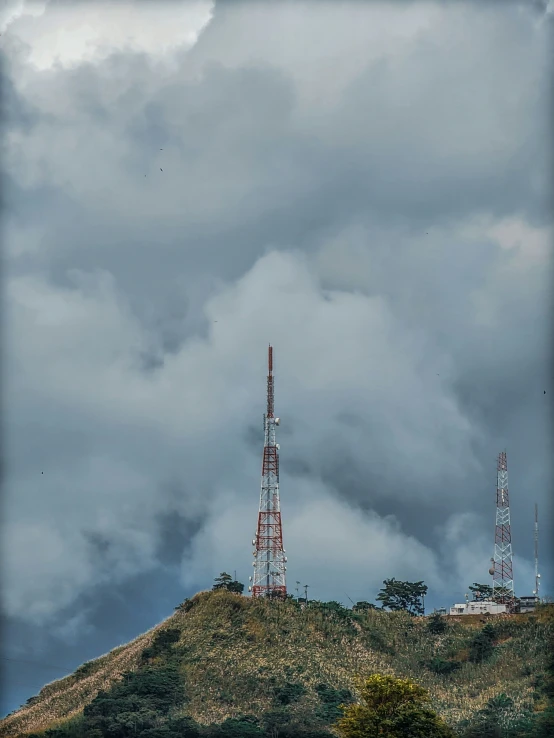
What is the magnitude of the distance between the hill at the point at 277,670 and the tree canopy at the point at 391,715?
69.3 ft

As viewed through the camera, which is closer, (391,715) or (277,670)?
(391,715)

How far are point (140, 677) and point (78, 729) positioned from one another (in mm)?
14371

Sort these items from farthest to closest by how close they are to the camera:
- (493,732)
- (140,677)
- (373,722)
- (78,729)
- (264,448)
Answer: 1. (264,448)
2. (140,677)
3. (78,729)
4. (493,732)
5. (373,722)

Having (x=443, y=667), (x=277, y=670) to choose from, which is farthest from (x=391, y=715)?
(x=443, y=667)

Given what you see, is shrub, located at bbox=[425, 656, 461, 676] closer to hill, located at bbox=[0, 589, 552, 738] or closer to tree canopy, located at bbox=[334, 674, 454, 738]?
hill, located at bbox=[0, 589, 552, 738]

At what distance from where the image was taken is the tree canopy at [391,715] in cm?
13850

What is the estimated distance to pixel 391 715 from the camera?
141 metres

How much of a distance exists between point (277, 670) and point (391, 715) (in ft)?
139

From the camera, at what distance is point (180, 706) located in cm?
17375

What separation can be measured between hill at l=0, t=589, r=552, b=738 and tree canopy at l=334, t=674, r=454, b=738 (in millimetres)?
21114

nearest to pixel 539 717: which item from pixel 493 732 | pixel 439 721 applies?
pixel 493 732

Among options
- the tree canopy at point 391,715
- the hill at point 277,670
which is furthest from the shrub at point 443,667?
the tree canopy at point 391,715

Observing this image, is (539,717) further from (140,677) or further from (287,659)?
(140,677)

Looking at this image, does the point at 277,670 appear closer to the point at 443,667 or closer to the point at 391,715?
the point at 443,667
